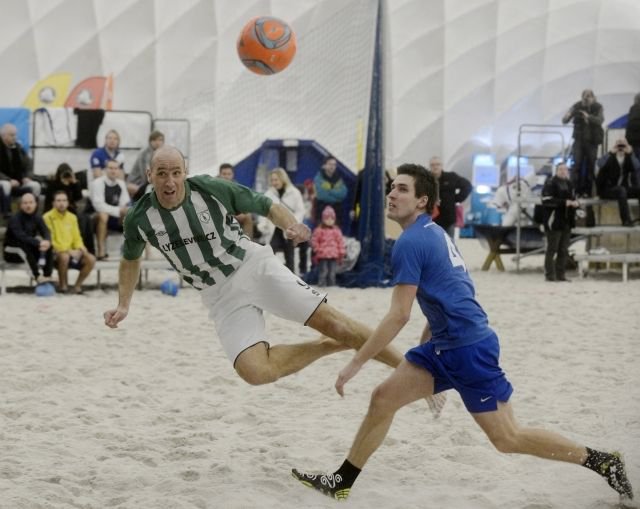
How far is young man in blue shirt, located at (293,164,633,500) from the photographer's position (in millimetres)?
3721

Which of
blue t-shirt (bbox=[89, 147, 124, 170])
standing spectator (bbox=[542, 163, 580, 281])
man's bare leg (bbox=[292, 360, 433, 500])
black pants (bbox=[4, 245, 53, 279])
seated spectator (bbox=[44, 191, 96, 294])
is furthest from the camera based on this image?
standing spectator (bbox=[542, 163, 580, 281])

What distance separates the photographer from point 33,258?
12062mm

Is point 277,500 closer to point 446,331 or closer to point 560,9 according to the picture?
point 446,331

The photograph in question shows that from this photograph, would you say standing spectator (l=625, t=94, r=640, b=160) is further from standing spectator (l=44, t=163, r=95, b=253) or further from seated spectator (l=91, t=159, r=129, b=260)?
standing spectator (l=44, t=163, r=95, b=253)

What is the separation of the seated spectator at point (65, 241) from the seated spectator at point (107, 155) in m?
1.01

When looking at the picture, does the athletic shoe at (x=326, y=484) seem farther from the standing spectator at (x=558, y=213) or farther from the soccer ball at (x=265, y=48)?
the standing spectator at (x=558, y=213)

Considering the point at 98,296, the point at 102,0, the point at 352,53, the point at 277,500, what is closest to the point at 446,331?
the point at 277,500

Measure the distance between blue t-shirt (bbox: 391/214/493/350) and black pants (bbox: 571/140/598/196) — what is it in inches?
491

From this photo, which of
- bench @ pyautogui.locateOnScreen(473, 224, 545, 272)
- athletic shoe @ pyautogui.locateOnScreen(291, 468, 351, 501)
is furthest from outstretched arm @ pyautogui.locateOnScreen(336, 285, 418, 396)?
bench @ pyautogui.locateOnScreen(473, 224, 545, 272)

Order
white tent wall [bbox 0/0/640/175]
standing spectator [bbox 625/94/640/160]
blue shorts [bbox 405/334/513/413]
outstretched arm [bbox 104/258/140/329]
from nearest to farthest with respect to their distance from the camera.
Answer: blue shorts [bbox 405/334/513/413], outstretched arm [bbox 104/258/140/329], standing spectator [bbox 625/94/640/160], white tent wall [bbox 0/0/640/175]

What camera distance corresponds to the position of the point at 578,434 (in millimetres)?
5258

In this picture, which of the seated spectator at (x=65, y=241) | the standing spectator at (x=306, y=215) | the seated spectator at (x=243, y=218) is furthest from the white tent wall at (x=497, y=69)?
the seated spectator at (x=65, y=241)

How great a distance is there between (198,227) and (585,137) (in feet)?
38.4

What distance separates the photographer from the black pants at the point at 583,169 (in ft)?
51.2
